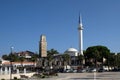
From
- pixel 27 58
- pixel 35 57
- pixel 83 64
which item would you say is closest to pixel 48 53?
pixel 35 57

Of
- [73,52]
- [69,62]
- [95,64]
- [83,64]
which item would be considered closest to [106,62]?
[95,64]

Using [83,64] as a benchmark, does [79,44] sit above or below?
above

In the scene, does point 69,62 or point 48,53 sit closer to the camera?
point 48,53

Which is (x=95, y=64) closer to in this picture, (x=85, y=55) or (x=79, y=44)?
(x=85, y=55)

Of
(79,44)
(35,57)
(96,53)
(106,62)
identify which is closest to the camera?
(96,53)

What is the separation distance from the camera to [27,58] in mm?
187625

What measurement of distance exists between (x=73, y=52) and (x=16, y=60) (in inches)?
1937

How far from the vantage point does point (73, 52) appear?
19450 cm

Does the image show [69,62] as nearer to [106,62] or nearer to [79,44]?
[79,44]

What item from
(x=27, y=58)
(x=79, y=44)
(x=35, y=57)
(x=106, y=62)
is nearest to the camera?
(x=106, y=62)

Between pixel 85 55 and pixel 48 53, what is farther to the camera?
pixel 48 53

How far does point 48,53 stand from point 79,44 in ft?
82.0

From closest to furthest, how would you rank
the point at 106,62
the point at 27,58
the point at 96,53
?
the point at 96,53
the point at 106,62
the point at 27,58

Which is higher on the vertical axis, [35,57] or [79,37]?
[79,37]
